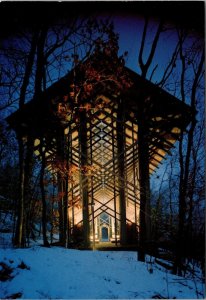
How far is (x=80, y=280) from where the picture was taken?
231 inches

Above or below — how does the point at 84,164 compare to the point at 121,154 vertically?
below

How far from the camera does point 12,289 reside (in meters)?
4.81

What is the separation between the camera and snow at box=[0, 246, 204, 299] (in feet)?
16.7

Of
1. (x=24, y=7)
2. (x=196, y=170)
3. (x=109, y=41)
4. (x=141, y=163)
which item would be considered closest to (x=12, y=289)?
(x=141, y=163)

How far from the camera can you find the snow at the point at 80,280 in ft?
16.7

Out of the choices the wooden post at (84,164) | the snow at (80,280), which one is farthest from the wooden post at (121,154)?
the snow at (80,280)

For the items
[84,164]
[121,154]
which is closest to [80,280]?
[84,164]

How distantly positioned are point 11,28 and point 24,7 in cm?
109

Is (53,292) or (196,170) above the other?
(196,170)

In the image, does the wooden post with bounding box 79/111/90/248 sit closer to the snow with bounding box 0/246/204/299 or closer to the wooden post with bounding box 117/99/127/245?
the wooden post with bounding box 117/99/127/245

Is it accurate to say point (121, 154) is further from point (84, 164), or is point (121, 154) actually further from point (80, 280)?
point (80, 280)

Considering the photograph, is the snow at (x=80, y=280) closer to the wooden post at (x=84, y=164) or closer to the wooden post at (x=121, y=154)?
the wooden post at (x=84, y=164)

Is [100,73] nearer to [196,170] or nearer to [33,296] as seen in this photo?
[196,170]

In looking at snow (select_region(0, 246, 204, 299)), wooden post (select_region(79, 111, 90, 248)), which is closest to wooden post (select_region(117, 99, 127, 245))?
wooden post (select_region(79, 111, 90, 248))
